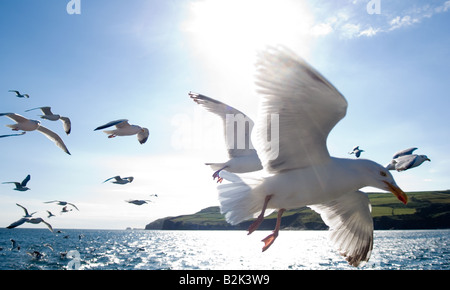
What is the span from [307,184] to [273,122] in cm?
112

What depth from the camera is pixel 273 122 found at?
434cm

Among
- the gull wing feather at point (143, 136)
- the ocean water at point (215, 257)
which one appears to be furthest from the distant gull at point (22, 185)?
the ocean water at point (215, 257)

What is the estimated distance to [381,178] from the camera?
481cm

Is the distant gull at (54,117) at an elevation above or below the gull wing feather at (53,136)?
above

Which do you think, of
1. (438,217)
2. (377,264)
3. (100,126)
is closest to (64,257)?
(377,264)

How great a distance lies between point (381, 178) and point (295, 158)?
1218 millimetres

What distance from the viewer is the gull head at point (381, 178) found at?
4758 mm

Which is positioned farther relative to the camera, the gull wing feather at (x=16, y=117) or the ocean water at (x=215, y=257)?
the ocean water at (x=215, y=257)

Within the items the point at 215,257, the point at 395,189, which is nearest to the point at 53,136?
the point at 395,189

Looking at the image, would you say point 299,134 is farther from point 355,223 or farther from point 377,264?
point 377,264

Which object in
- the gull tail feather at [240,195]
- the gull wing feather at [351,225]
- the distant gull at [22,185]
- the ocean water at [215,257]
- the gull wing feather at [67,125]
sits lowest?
the ocean water at [215,257]

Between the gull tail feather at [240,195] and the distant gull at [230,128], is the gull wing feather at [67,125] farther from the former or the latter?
the gull tail feather at [240,195]

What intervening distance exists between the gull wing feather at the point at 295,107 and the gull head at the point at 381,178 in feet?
2.14
